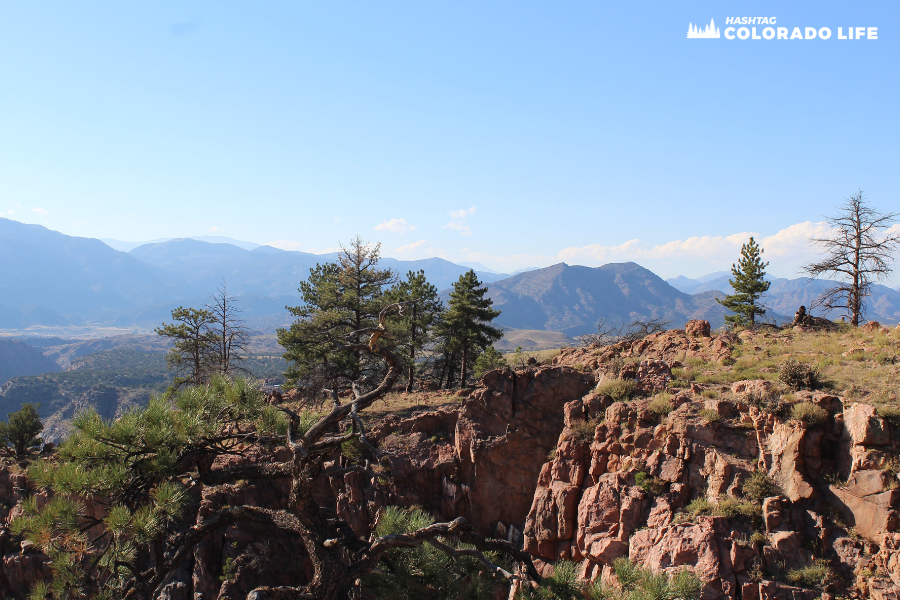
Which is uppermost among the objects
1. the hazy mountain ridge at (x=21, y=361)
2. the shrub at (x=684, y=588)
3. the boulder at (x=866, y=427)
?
the boulder at (x=866, y=427)

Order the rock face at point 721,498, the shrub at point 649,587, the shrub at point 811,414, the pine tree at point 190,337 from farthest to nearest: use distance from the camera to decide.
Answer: the pine tree at point 190,337
the shrub at point 811,414
the rock face at point 721,498
the shrub at point 649,587

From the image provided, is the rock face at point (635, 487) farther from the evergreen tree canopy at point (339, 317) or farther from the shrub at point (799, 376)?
the evergreen tree canopy at point (339, 317)

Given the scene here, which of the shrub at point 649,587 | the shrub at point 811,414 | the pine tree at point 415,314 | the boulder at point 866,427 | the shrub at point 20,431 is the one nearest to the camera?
the shrub at point 649,587

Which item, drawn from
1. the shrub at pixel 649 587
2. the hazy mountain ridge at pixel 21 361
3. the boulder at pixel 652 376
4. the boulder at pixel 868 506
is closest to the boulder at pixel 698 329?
the boulder at pixel 652 376

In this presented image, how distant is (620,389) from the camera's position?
14.0m

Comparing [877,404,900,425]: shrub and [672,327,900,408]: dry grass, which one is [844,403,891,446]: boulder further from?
[672,327,900,408]: dry grass

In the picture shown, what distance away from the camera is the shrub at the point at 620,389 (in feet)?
45.7

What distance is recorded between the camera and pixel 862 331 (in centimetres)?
1684

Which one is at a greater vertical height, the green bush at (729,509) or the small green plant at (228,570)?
the green bush at (729,509)

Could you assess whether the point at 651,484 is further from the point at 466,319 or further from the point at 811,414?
the point at 466,319

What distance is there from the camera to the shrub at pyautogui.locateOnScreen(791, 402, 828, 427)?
1034cm

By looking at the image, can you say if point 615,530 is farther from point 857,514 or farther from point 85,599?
point 85,599

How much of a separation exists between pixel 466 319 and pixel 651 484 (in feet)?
48.8

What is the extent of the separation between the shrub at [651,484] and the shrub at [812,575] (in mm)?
2744
